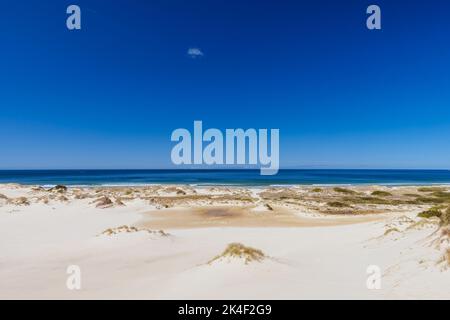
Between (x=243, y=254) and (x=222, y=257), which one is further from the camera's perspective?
(x=222, y=257)

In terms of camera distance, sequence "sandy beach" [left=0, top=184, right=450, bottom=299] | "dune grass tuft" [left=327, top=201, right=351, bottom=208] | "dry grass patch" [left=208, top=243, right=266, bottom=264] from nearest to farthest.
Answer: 1. "sandy beach" [left=0, top=184, right=450, bottom=299]
2. "dry grass patch" [left=208, top=243, right=266, bottom=264]
3. "dune grass tuft" [left=327, top=201, right=351, bottom=208]

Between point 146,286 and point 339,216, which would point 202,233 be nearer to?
point 146,286

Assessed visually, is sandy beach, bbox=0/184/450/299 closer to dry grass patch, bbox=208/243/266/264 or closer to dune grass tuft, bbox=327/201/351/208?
dry grass patch, bbox=208/243/266/264

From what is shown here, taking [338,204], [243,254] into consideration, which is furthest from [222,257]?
[338,204]

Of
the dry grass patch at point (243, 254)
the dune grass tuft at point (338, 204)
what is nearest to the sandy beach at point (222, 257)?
the dry grass patch at point (243, 254)

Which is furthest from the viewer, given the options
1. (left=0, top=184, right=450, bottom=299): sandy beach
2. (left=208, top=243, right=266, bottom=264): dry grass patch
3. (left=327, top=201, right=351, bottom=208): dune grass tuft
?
(left=327, top=201, right=351, bottom=208): dune grass tuft

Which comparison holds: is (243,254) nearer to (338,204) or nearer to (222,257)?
(222,257)

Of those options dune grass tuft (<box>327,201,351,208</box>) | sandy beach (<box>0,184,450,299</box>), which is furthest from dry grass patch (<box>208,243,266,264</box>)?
dune grass tuft (<box>327,201,351,208</box>)

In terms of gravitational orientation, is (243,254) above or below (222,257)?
above

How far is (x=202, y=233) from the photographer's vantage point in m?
21.7

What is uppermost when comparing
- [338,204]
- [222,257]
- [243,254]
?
[243,254]

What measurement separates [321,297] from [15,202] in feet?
117

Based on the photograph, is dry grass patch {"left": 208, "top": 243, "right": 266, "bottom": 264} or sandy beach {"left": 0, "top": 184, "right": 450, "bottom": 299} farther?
dry grass patch {"left": 208, "top": 243, "right": 266, "bottom": 264}
